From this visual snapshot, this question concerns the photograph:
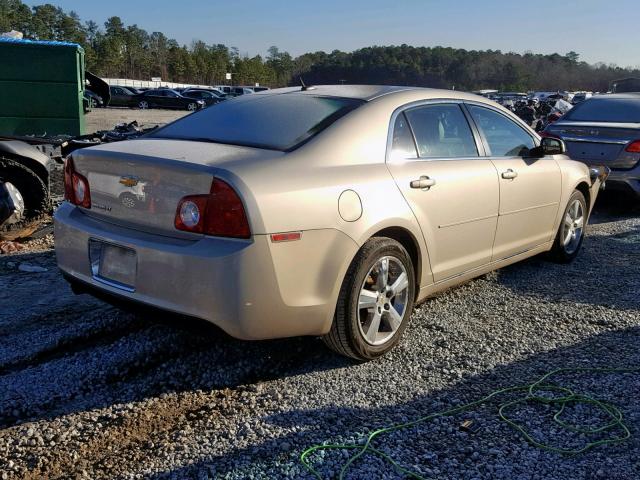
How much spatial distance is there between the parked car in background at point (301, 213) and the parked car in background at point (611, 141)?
4383 mm

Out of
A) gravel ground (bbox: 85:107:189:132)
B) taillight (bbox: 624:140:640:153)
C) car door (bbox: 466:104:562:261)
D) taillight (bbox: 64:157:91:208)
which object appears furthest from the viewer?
gravel ground (bbox: 85:107:189:132)

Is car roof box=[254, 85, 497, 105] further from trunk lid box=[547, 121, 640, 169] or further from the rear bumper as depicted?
trunk lid box=[547, 121, 640, 169]

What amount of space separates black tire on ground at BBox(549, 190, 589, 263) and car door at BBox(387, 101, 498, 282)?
4.74 ft

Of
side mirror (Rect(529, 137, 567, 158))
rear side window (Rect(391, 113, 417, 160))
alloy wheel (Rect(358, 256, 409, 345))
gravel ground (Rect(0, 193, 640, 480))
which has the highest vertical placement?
rear side window (Rect(391, 113, 417, 160))

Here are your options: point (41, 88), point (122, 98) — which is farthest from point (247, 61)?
point (41, 88)

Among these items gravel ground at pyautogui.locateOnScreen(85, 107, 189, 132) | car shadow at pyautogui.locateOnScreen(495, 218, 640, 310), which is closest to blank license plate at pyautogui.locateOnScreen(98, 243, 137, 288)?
car shadow at pyautogui.locateOnScreen(495, 218, 640, 310)

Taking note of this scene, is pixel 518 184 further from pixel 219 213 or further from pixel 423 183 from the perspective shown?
pixel 219 213

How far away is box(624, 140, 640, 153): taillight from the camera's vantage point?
8.24m

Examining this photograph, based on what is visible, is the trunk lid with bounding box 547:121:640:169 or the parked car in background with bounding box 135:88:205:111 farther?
the parked car in background with bounding box 135:88:205:111

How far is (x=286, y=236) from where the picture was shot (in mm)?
3041

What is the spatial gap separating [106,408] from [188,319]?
0.59 metres

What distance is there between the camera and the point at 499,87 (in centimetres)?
11025

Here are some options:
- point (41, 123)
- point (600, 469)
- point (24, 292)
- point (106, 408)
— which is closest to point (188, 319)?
point (106, 408)

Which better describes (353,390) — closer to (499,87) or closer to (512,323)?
(512,323)
